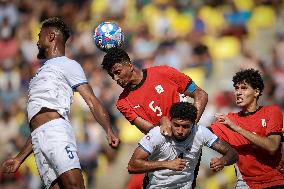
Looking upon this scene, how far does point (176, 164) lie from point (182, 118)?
46cm

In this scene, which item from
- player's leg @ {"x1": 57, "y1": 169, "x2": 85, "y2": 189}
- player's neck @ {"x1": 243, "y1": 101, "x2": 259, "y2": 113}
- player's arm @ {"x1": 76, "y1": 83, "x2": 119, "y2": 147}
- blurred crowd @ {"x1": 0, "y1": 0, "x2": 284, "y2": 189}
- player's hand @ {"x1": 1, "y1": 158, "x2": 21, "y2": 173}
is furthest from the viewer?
blurred crowd @ {"x1": 0, "y1": 0, "x2": 284, "y2": 189}

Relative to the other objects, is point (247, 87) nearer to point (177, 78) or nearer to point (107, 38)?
point (177, 78)

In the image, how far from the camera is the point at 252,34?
15.5m

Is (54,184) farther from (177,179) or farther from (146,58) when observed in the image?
(146,58)

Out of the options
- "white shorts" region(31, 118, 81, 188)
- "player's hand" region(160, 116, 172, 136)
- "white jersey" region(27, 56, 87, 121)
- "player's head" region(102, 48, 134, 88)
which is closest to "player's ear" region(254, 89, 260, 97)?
"player's hand" region(160, 116, 172, 136)

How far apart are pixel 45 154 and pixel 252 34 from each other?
29.1 feet

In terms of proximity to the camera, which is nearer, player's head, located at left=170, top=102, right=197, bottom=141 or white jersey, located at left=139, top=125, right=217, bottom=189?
player's head, located at left=170, top=102, right=197, bottom=141

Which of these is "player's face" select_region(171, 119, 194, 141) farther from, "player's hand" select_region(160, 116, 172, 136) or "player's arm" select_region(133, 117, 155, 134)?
"player's arm" select_region(133, 117, 155, 134)

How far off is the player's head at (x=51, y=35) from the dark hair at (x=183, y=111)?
142cm

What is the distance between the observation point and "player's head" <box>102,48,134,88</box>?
26.2 ft

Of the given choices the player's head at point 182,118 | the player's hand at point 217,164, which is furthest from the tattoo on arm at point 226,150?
the player's head at point 182,118

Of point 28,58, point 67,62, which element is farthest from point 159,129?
point 28,58

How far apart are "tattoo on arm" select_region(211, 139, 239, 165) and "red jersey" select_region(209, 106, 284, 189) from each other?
300mm

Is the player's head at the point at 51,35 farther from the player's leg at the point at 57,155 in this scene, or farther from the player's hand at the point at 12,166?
the player's hand at the point at 12,166
